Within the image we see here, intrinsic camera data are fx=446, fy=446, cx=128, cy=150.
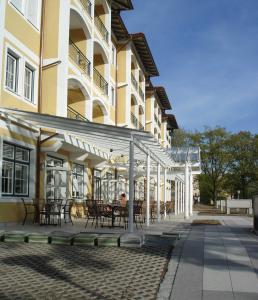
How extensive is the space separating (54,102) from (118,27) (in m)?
12.7

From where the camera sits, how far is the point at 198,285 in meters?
6.48

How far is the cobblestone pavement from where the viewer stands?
5949 millimetres

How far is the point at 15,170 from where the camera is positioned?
14.9 m

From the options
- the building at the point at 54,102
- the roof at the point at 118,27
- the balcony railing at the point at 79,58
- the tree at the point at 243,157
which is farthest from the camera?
the tree at the point at 243,157

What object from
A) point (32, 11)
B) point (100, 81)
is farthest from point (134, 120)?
point (32, 11)

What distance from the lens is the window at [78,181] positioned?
2138cm

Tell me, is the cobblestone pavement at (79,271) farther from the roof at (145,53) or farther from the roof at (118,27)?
the roof at (145,53)

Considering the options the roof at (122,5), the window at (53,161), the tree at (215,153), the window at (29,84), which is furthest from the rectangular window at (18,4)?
the tree at (215,153)

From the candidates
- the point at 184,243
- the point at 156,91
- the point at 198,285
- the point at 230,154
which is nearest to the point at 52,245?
the point at 184,243

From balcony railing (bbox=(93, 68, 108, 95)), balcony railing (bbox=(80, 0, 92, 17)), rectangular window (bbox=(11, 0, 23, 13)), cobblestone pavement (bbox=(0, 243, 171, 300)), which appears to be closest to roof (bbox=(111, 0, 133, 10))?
balcony railing (bbox=(80, 0, 92, 17))

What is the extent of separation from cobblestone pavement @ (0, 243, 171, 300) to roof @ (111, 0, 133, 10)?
1895 cm

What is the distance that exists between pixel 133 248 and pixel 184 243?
1877 millimetres

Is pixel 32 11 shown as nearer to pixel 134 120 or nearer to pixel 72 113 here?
pixel 72 113

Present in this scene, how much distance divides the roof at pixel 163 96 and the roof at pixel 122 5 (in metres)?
17.0
